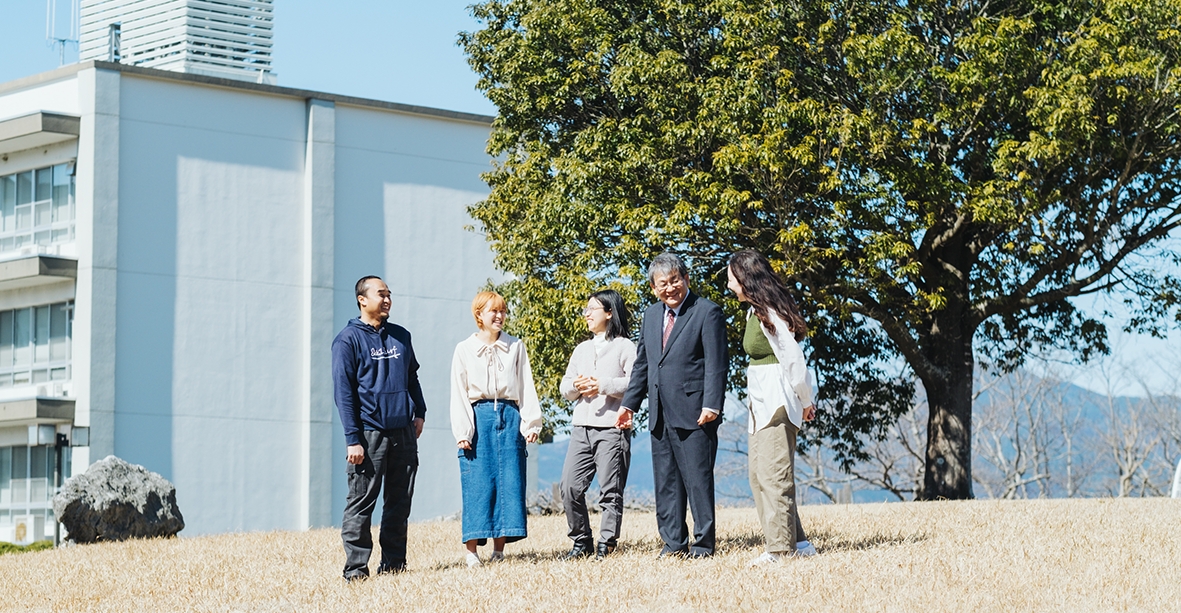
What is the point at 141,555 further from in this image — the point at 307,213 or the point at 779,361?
the point at 307,213

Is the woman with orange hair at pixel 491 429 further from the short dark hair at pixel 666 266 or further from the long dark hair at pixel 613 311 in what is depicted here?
the short dark hair at pixel 666 266

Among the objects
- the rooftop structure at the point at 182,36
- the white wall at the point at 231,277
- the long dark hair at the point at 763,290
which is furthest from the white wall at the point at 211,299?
the long dark hair at the point at 763,290

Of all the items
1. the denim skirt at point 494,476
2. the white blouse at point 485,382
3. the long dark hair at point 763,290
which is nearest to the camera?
the long dark hair at point 763,290

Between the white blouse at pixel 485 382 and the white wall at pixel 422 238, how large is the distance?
21377mm

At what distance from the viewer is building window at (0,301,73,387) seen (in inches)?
Answer: 1123

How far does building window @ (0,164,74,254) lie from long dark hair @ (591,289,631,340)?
72.0 ft

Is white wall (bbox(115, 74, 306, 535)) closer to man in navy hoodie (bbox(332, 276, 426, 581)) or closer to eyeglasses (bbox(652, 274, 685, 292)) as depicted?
man in navy hoodie (bbox(332, 276, 426, 581))

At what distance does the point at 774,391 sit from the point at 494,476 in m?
2.11

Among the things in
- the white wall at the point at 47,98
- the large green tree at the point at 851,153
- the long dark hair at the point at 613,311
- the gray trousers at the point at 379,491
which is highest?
the white wall at the point at 47,98

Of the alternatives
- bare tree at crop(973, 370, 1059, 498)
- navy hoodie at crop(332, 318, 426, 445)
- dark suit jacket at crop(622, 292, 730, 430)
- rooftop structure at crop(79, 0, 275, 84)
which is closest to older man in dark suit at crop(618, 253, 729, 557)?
dark suit jacket at crop(622, 292, 730, 430)

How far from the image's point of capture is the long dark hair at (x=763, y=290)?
27.3 feet

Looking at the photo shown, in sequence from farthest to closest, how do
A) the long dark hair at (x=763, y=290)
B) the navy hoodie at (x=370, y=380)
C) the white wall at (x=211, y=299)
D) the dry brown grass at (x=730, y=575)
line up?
the white wall at (x=211, y=299)
the navy hoodie at (x=370, y=380)
the long dark hair at (x=763, y=290)
the dry brown grass at (x=730, y=575)

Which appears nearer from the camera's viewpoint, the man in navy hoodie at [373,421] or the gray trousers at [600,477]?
the man in navy hoodie at [373,421]

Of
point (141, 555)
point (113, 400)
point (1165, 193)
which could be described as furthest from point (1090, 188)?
point (113, 400)
